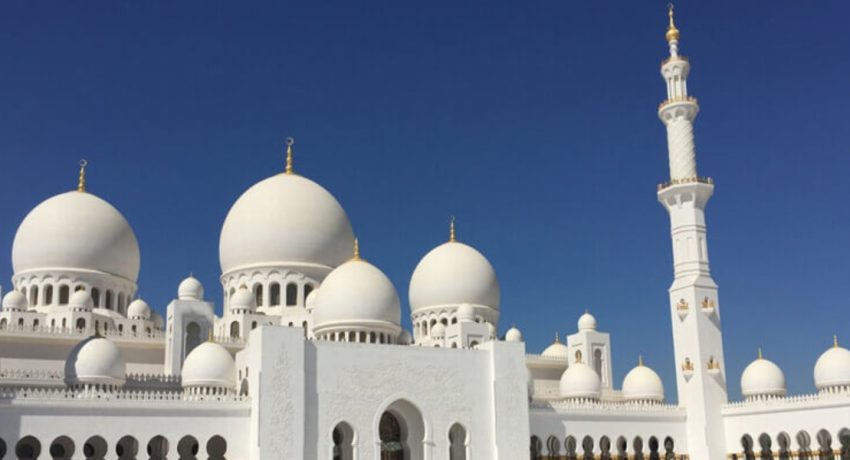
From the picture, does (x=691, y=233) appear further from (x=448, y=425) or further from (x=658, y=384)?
(x=448, y=425)

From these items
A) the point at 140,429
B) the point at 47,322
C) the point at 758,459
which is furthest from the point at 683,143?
the point at 47,322

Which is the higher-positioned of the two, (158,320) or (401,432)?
(158,320)

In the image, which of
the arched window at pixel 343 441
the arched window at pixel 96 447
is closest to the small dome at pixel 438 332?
the arched window at pixel 343 441

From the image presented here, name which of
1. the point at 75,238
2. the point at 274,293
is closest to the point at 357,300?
the point at 274,293

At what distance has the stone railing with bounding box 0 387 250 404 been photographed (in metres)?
→ 19.7

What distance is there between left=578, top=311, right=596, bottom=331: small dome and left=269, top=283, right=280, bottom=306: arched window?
1085 cm

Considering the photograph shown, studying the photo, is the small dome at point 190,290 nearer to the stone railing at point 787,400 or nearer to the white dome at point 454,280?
the white dome at point 454,280

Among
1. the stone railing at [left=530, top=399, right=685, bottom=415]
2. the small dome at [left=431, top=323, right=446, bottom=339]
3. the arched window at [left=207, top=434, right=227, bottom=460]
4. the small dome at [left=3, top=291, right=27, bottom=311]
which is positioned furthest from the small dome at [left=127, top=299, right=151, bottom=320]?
the stone railing at [left=530, top=399, right=685, bottom=415]

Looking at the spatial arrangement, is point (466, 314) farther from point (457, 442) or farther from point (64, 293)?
point (64, 293)

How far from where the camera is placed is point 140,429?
20.6 metres

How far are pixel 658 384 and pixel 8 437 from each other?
18.3 m

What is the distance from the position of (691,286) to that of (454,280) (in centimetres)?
797

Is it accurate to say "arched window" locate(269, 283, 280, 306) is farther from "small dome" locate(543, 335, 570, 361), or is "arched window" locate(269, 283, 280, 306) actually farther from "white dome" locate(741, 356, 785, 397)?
"white dome" locate(741, 356, 785, 397)

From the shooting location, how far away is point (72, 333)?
26.4 metres
